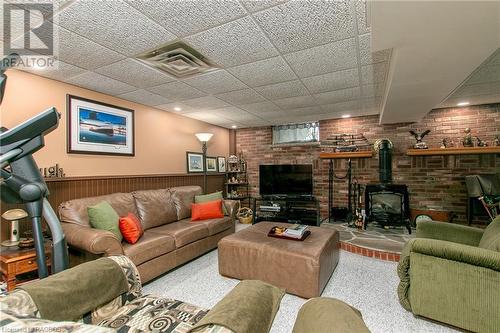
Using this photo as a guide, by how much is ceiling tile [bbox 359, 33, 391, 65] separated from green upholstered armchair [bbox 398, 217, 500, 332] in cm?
171

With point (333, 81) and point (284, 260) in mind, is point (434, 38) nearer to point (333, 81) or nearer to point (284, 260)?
point (333, 81)

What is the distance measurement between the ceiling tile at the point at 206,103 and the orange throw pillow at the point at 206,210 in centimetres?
160

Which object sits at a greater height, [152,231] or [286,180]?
[286,180]

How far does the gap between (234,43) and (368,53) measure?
1.27 m

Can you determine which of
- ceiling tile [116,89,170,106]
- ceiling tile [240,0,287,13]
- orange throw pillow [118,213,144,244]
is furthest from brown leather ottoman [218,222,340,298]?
ceiling tile [116,89,170,106]

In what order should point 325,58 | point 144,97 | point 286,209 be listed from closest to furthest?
point 325,58 → point 144,97 → point 286,209

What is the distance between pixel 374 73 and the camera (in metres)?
2.71

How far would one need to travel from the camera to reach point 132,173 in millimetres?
3689

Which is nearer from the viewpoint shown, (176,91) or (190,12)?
(190,12)

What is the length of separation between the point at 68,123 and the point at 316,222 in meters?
4.21

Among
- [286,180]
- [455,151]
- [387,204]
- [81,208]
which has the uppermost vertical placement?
[455,151]

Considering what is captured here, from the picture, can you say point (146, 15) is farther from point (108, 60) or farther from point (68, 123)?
point (68, 123)

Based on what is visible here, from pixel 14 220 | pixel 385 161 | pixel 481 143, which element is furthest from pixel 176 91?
pixel 481 143

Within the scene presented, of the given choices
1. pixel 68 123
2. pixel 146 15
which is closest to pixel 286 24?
pixel 146 15
